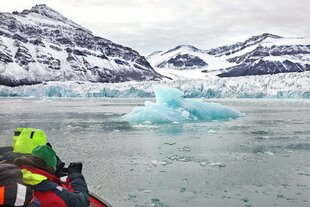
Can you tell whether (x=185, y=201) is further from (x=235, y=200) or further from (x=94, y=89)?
(x=94, y=89)

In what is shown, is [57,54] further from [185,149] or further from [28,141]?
[28,141]

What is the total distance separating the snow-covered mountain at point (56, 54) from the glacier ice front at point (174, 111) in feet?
339

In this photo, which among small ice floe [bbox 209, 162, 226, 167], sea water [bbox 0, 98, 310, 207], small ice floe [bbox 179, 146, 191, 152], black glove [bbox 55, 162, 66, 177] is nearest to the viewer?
black glove [bbox 55, 162, 66, 177]

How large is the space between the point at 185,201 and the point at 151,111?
1253 centimetres

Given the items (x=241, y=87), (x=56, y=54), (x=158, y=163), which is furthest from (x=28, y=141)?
(x=56, y=54)

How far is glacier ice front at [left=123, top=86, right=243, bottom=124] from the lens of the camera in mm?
18156

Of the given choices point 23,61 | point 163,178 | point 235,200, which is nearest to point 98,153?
point 163,178

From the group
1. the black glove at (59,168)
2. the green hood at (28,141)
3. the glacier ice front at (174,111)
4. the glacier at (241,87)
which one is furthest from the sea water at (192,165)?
the glacier at (241,87)

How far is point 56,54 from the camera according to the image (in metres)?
150

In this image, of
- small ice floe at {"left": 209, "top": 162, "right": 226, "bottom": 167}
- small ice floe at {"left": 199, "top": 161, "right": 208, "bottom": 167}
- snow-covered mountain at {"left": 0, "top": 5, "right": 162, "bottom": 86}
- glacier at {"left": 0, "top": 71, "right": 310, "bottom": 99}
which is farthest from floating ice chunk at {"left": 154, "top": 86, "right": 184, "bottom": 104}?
snow-covered mountain at {"left": 0, "top": 5, "right": 162, "bottom": 86}

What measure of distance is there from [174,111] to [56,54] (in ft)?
448

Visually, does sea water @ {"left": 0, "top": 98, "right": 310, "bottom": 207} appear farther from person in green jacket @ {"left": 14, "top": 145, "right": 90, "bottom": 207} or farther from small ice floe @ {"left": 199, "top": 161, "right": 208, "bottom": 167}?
person in green jacket @ {"left": 14, "top": 145, "right": 90, "bottom": 207}

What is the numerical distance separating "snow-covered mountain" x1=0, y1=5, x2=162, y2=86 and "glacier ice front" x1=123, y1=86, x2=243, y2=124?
4068 inches

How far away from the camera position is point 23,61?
131500 mm
